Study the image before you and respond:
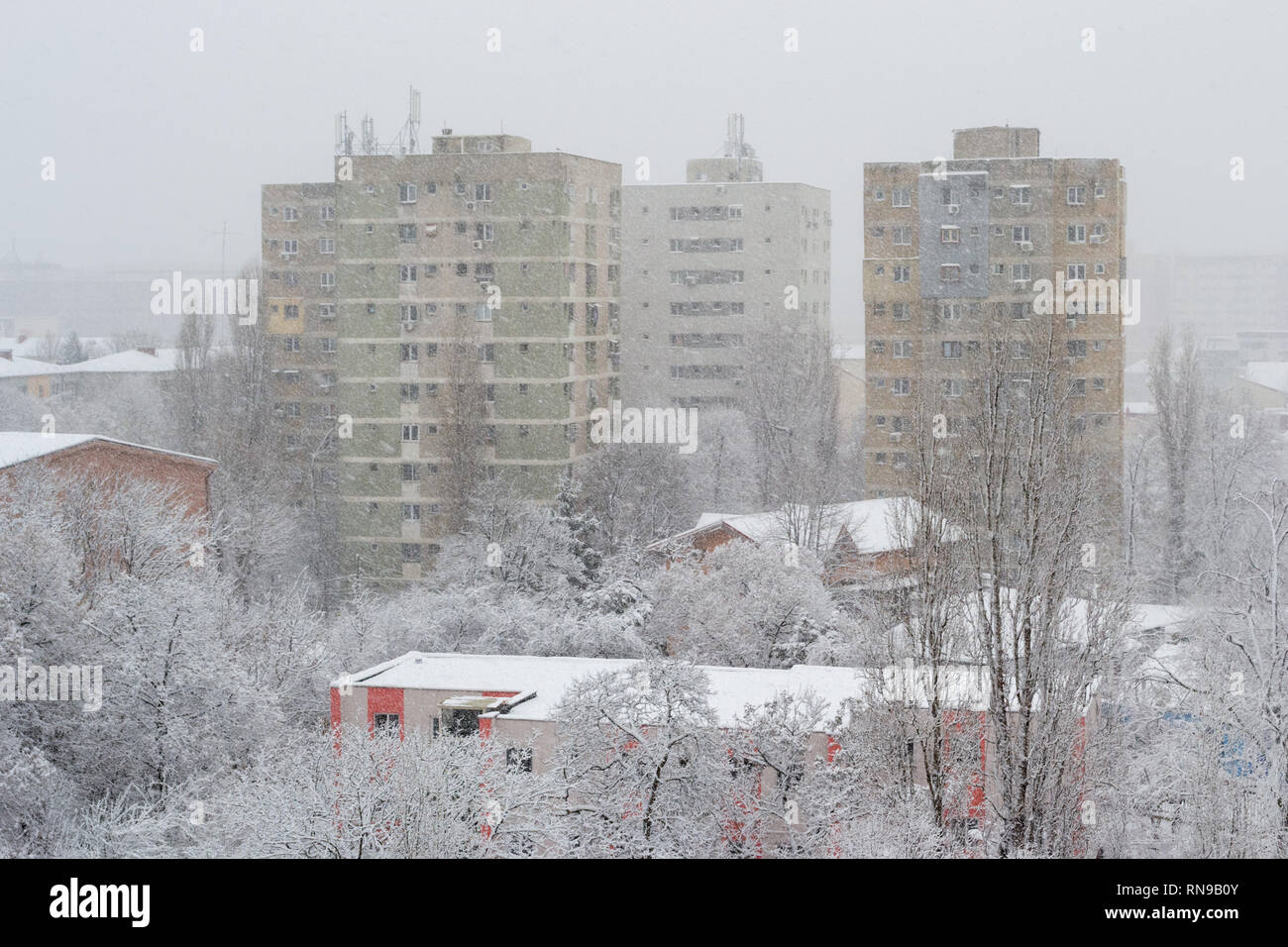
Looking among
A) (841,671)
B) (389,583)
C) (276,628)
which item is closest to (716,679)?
(841,671)

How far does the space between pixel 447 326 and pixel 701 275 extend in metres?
8.18

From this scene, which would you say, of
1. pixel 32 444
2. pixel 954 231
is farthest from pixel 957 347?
pixel 32 444

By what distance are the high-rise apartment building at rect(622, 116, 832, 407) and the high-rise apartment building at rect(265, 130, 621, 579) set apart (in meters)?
6.39

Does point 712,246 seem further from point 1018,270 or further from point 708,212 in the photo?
point 1018,270

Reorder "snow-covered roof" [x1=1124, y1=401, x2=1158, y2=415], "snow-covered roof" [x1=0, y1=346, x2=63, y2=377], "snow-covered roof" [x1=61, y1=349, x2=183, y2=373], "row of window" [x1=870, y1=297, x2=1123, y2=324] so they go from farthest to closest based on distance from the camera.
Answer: "snow-covered roof" [x1=1124, y1=401, x2=1158, y2=415] < "snow-covered roof" [x1=61, y1=349, x2=183, y2=373] < "snow-covered roof" [x1=0, y1=346, x2=63, y2=377] < "row of window" [x1=870, y1=297, x2=1123, y2=324]

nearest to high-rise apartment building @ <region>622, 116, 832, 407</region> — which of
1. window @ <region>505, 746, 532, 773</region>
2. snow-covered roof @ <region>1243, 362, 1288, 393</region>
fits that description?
snow-covered roof @ <region>1243, 362, 1288, 393</region>

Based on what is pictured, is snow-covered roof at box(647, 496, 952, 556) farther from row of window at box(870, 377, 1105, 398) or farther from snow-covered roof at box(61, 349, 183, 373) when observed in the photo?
snow-covered roof at box(61, 349, 183, 373)

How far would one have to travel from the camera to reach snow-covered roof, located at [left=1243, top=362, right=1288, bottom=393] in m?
21.5

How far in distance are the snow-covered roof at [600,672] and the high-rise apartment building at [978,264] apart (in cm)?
775

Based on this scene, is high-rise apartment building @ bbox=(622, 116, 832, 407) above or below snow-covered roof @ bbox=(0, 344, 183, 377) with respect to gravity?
above

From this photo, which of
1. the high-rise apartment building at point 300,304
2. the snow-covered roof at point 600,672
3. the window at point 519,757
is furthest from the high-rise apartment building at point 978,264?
the window at point 519,757

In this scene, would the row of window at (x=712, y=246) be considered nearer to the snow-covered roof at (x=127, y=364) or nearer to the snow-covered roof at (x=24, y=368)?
the snow-covered roof at (x=127, y=364)

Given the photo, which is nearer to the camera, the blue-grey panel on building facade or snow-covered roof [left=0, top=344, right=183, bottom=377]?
the blue-grey panel on building facade
